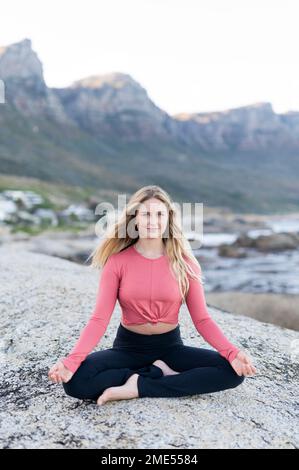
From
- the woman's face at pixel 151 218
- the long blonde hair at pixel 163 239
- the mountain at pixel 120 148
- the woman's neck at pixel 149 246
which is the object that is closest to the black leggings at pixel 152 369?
the long blonde hair at pixel 163 239

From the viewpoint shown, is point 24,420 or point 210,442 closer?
point 210,442

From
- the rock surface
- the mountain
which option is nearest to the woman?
the rock surface

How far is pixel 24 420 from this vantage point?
173 inches

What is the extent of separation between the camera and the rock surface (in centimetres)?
403

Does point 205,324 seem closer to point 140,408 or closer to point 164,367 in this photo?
point 164,367

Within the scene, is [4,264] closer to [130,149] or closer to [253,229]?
[253,229]

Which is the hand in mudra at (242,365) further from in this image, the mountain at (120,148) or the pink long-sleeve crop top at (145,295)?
the mountain at (120,148)

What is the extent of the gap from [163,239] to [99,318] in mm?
964

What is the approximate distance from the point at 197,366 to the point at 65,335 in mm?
2987

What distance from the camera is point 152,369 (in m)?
4.55

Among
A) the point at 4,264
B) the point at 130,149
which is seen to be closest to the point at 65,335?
the point at 4,264

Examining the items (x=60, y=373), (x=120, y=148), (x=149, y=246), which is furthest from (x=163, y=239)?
(x=120, y=148)

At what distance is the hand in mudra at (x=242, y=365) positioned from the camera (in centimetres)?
429

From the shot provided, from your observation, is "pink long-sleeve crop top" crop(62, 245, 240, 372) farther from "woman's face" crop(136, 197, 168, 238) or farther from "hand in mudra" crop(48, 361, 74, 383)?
"hand in mudra" crop(48, 361, 74, 383)
